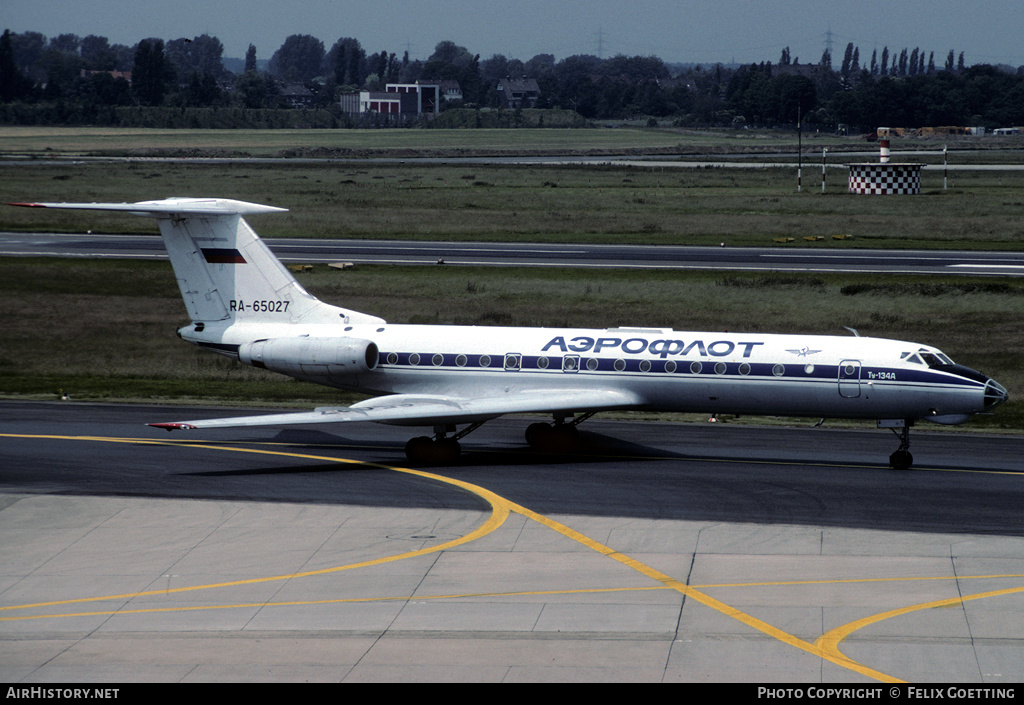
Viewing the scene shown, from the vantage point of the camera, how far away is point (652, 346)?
3009cm

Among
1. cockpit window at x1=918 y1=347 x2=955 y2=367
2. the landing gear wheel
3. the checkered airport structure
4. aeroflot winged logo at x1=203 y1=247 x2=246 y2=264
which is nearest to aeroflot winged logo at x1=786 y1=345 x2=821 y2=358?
cockpit window at x1=918 y1=347 x2=955 y2=367

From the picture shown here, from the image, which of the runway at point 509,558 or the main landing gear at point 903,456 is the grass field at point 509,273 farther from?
the runway at point 509,558

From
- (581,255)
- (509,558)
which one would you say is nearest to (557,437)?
(509,558)

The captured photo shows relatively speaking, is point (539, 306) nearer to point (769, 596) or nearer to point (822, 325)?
point (822, 325)

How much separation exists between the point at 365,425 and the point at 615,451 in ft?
26.5

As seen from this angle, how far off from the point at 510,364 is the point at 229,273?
827cm

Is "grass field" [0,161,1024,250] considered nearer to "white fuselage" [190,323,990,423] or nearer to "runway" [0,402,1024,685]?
"white fuselage" [190,323,990,423]

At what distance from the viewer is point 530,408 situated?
29.2 m

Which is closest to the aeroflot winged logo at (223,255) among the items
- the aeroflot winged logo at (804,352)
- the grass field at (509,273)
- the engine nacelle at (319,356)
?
the engine nacelle at (319,356)

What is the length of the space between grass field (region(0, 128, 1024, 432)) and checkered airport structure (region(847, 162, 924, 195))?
6.41 ft

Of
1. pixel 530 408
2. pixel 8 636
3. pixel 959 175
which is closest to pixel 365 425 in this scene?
pixel 530 408

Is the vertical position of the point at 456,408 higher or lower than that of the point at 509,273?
higher

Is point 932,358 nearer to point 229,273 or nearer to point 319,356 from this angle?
point 319,356

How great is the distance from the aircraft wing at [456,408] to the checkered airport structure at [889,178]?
71.1 meters
